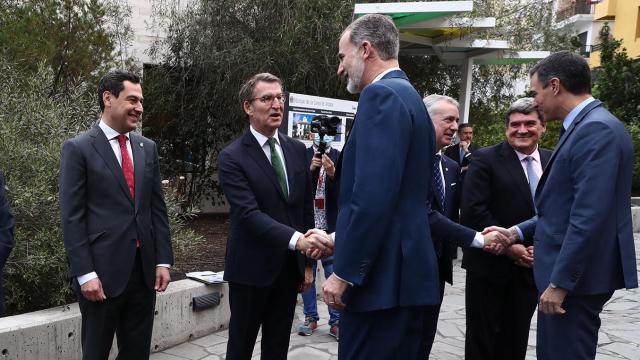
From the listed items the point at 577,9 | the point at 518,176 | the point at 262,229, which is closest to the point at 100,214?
the point at 262,229

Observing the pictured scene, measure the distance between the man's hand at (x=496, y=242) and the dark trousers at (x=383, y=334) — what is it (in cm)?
136

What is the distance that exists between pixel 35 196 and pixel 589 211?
4.03 metres

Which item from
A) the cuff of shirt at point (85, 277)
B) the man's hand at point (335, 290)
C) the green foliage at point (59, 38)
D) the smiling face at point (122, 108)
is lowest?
the cuff of shirt at point (85, 277)

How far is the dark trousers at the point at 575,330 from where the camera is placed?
9.32ft

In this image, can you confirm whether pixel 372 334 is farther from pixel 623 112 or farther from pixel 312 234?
pixel 623 112

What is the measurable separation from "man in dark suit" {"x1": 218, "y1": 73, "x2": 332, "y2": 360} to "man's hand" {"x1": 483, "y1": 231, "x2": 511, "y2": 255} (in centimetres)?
116

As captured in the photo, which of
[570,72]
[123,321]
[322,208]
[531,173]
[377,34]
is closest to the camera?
[377,34]

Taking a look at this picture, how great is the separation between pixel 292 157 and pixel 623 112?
14.8m

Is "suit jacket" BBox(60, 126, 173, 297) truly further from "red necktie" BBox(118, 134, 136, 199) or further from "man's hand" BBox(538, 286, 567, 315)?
"man's hand" BBox(538, 286, 567, 315)

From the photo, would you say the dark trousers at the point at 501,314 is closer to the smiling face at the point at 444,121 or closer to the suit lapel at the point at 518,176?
the suit lapel at the point at 518,176

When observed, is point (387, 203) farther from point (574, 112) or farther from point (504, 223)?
point (504, 223)

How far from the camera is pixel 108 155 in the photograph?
3.36 m

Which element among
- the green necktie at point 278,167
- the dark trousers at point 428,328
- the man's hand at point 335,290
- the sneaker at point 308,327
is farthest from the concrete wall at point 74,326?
the man's hand at point 335,290

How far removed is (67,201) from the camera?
127 inches
